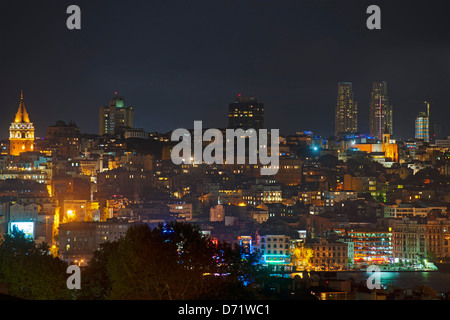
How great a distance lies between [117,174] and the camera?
1855 inches

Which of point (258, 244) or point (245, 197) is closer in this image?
point (258, 244)

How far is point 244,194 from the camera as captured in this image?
4769 centimetres

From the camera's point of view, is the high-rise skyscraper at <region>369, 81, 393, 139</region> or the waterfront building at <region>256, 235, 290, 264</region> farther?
the high-rise skyscraper at <region>369, 81, 393, 139</region>

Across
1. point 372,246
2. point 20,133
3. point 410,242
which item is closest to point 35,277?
point 372,246

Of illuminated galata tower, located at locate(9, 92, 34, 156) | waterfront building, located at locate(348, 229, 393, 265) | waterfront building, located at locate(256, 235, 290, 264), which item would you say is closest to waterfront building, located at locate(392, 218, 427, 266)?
waterfront building, located at locate(348, 229, 393, 265)

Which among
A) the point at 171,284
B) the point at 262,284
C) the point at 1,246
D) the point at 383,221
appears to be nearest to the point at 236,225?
the point at 383,221

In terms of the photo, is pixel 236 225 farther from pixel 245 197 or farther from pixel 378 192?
pixel 378 192

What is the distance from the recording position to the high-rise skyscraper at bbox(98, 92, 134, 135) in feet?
214

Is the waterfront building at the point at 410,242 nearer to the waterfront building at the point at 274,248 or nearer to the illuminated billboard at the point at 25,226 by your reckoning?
the waterfront building at the point at 274,248

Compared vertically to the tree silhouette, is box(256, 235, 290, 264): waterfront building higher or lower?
lower

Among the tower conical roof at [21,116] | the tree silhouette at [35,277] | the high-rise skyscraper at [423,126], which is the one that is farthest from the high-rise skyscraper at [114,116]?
the tree silhouette at [35,277]

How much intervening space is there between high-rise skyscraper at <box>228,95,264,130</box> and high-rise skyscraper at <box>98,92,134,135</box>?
6.48m

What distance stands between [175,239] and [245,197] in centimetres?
3267

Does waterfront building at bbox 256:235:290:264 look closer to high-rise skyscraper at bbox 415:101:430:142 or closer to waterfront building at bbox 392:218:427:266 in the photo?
waterfront building at bbox 392:218:427:266
